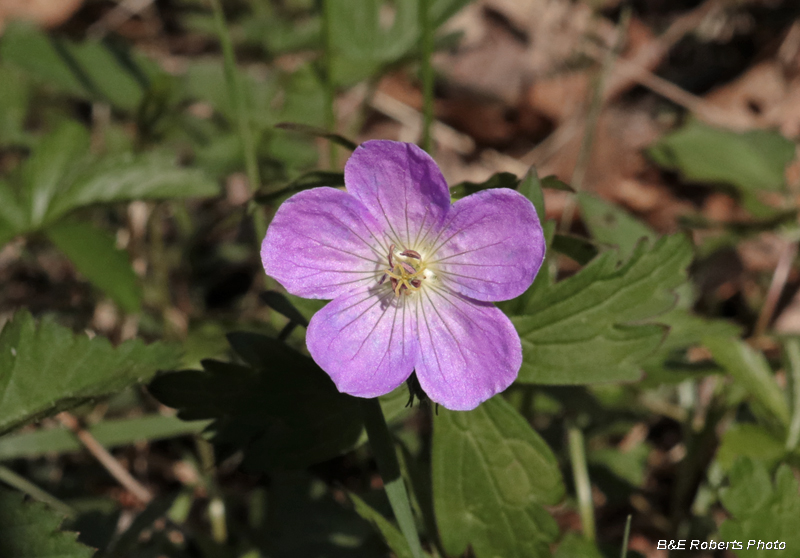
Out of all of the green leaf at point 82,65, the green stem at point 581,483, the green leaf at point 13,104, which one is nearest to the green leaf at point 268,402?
the green stem at point 581,483

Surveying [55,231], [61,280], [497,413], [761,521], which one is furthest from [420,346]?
[61,280]

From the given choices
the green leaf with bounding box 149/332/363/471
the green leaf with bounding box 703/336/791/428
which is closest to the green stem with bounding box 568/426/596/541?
the green leaf with bounding box 703/336/791/428

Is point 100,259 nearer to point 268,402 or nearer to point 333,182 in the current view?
point 268,402

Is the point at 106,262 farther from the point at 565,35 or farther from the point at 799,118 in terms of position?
the point at 799,118

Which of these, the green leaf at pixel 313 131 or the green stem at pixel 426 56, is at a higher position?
the green stem at pixel 426 56

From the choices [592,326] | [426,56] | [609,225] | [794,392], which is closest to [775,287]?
[609,225]

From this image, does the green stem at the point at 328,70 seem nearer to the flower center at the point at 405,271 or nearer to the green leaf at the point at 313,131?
the green leaf at the point at 313,131

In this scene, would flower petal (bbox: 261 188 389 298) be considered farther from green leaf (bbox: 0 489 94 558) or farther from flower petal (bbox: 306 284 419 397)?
green leaf (bbox: 0 489 94 558)
